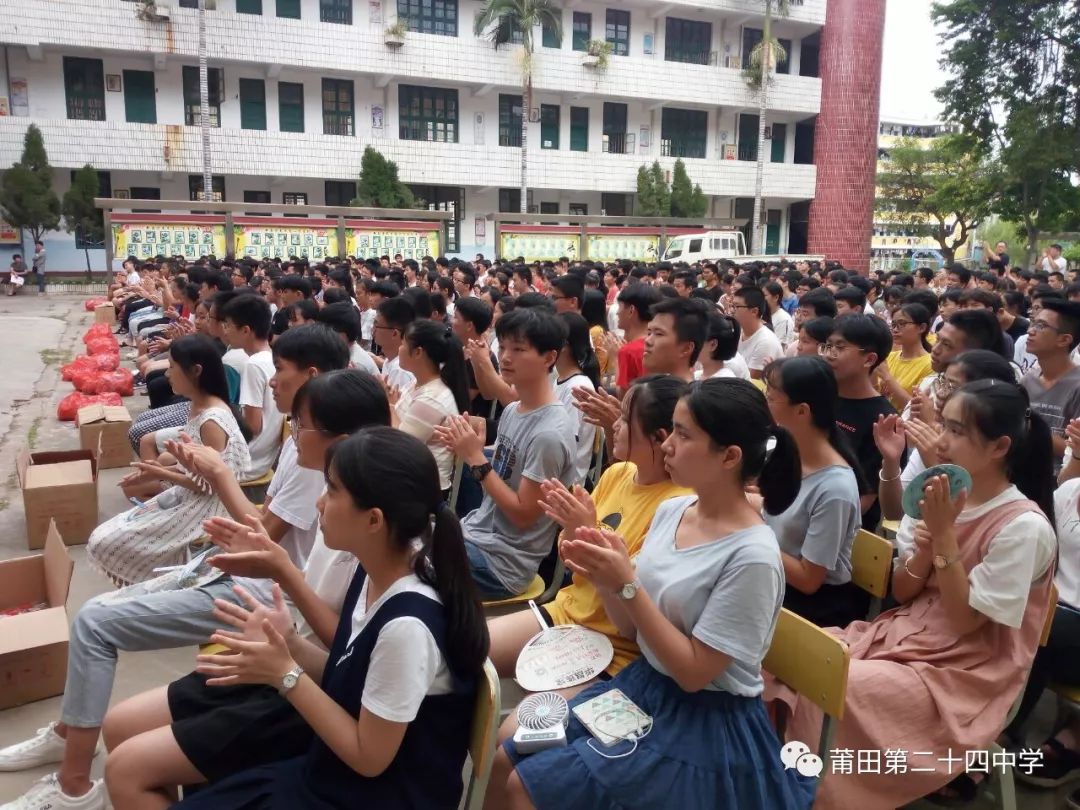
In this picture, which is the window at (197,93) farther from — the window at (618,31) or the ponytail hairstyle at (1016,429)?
the ponytail hairstyle at (1016,429)

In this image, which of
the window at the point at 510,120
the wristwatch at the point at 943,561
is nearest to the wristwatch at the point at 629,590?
the wristwatch at the point at 943,561

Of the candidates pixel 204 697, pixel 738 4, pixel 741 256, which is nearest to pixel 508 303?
pixel 204 697

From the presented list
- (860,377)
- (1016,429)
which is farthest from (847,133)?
(1016,429)

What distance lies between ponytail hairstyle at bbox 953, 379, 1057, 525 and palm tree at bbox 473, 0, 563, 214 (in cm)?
2183

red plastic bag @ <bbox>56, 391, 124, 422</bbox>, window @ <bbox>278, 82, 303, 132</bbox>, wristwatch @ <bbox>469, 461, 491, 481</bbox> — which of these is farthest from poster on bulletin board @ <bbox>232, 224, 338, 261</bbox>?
wristwatch @ <bbox>469, 461, 491, 481</bbox>

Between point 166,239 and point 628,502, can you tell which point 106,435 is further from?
point 166,239

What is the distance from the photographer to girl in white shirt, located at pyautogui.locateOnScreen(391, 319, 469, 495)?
11.5 feet

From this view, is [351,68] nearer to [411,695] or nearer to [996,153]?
[996,153]

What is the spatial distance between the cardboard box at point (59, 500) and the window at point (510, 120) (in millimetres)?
21527

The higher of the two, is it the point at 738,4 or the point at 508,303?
the point at 738,4

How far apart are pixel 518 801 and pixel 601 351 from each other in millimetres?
4127

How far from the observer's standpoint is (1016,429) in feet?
7.25

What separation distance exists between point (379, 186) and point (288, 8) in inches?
209

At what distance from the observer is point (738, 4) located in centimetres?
2527
